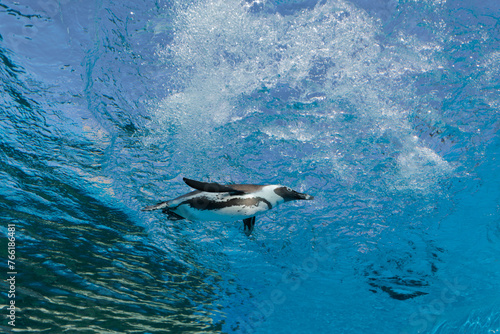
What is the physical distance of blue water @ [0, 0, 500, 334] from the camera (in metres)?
5.66

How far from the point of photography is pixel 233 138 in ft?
24.6

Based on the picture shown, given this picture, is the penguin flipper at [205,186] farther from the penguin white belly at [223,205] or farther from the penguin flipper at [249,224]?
the penguin flipper at [249,224]

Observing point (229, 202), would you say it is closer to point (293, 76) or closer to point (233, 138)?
point (293, 76)

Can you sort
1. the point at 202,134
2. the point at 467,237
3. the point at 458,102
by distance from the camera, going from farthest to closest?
the point at 467,237 → the point at 202,134 → the point at 458,102

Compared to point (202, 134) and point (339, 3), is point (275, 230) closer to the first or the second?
point (202, 134)

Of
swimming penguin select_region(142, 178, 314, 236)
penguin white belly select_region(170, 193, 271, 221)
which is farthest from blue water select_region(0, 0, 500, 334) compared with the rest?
penguin white belly select_region(170, 193, 271, 221)

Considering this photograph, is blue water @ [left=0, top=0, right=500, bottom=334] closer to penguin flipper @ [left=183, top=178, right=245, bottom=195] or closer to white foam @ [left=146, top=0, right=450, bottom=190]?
white foam @ [left=146, top=0, right=450, bottom=190]

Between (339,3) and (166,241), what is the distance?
8964 mm

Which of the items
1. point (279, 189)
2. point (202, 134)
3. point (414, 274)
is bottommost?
point (279, 189)

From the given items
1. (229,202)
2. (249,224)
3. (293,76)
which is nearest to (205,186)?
(229,202)

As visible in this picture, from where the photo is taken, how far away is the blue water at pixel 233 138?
5660mm

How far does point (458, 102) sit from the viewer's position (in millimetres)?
6766

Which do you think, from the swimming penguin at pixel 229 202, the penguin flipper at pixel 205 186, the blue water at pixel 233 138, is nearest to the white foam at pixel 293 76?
the blue water at pixel 233 138

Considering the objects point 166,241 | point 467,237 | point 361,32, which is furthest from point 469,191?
point 166,241
